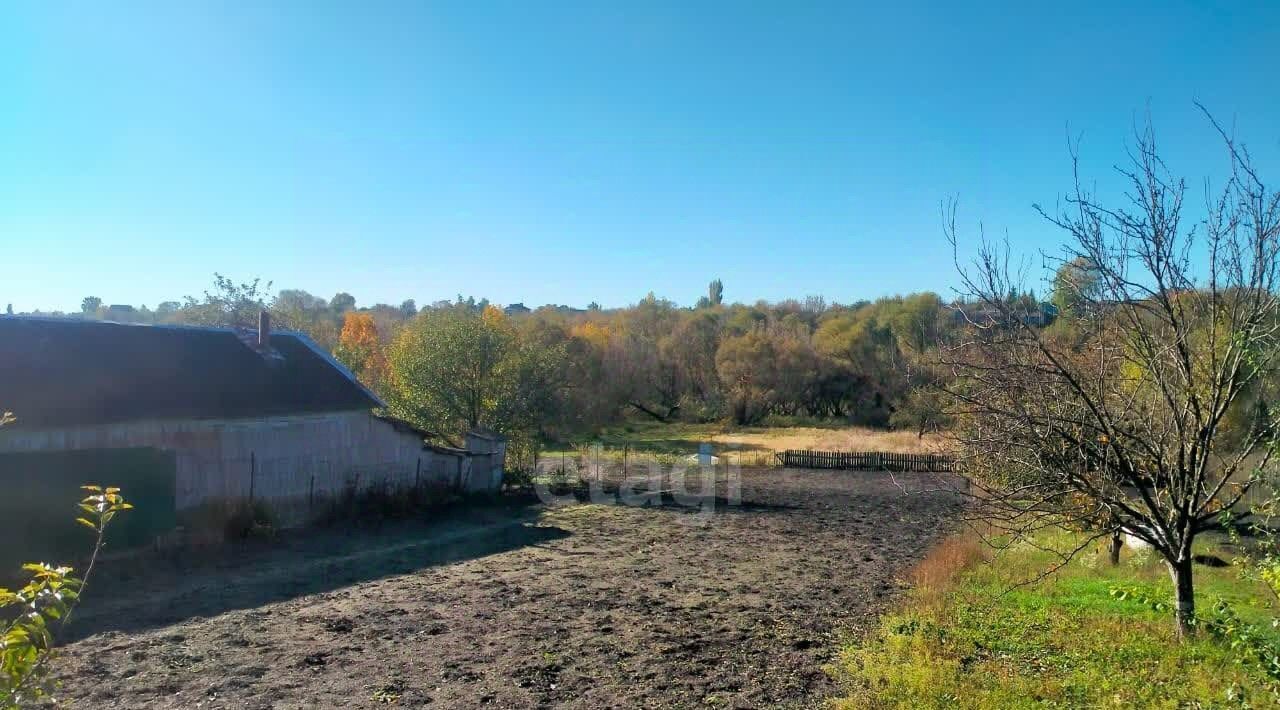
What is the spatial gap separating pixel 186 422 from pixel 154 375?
1.66 metres

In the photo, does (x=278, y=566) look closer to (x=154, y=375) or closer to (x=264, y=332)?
(x=154, y=375)

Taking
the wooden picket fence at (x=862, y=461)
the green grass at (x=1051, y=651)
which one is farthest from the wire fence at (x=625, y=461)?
the green grass at (x=1051, y=651)

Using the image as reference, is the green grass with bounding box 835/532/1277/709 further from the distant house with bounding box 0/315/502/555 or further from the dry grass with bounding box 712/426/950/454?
the dry grass with bounding box 712/426/950/454

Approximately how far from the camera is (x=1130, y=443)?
7.77 metres

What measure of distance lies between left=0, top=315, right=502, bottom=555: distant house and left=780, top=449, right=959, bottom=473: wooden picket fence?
1902cm

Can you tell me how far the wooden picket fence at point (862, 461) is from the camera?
3269cm

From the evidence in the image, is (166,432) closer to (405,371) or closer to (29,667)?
(405,371)

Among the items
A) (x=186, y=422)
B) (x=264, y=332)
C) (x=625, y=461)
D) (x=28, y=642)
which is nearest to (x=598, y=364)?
(x=625, y=461)

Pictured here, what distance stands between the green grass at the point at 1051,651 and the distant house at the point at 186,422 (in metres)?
12.4

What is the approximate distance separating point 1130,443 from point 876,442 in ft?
109

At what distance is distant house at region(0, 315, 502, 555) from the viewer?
503 inches

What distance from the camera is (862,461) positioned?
1328 inches

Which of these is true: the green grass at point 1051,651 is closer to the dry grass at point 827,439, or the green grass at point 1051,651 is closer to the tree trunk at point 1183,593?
the tree trunk at point 1183,593

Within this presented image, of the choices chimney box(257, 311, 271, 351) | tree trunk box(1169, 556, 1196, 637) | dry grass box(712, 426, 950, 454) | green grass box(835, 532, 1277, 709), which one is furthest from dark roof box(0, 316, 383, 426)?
dry grass box(712, 426, 950, 454)
